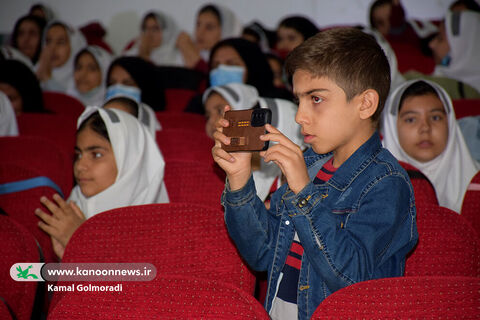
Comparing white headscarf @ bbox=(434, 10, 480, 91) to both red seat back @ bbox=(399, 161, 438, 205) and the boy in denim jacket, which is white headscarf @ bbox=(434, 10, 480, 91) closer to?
red seat back @ bbox=(399, 161, 438, 205)

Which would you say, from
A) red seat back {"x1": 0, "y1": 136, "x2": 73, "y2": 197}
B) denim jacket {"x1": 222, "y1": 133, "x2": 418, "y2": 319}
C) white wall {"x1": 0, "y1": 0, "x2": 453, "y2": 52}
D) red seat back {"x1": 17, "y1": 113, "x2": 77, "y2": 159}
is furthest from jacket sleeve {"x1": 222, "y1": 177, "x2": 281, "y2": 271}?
white wall {"x1": 0, "y1": 0, "x2": 453, "y2": 52}

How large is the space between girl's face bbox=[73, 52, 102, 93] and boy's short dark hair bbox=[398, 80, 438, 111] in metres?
3.08

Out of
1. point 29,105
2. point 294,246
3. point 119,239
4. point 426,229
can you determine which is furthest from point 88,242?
point 29,105

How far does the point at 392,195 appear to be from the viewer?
1086 millimetres

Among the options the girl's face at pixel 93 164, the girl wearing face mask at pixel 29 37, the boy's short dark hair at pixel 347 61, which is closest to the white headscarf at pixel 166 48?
the girl wearing face mask at pixel 29 37

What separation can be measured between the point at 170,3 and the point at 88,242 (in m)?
5.73

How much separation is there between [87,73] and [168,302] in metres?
3.81

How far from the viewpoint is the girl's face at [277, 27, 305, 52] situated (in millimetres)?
4809

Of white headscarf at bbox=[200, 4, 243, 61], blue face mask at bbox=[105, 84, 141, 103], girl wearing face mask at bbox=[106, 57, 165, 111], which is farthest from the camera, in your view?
white headscarf at bbox=[200, 4, 243, 61]

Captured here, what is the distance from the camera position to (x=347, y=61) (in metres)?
1.17

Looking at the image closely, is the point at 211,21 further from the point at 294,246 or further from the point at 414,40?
the point at 294,246

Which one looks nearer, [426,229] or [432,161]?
[426,229]

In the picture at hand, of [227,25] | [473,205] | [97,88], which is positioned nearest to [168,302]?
[473,205]

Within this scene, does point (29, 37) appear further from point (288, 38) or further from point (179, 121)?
point (179, 121)
